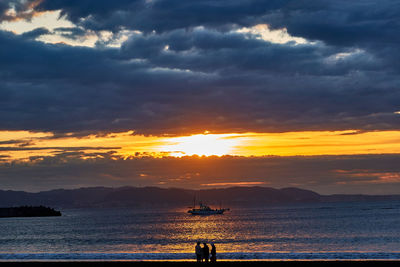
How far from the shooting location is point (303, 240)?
84.8 meters

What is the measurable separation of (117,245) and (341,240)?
35.2m

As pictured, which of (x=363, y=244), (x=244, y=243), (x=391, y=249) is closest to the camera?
(x=391, y=249)

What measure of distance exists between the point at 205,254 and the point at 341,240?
47.3m

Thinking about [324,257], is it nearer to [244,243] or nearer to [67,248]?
[244,243]
